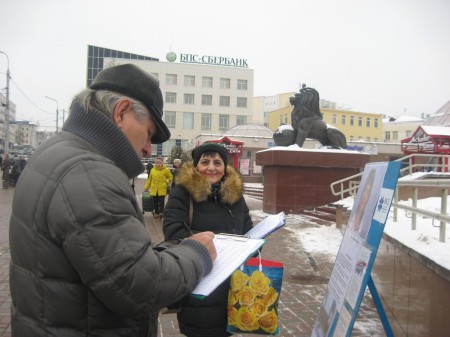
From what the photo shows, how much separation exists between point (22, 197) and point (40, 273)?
258 millimetres

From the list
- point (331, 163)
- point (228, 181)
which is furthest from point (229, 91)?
point (228, 181)

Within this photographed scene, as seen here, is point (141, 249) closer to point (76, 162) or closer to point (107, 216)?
point (107, 216)

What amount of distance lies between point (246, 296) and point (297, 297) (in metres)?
3.11

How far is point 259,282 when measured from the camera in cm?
195

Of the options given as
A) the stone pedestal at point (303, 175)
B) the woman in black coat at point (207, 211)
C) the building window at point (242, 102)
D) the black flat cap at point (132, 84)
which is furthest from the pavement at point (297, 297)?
the building window at point (242, 102)

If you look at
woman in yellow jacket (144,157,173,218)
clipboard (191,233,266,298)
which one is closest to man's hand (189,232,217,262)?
clipboard (191,233,266,298)

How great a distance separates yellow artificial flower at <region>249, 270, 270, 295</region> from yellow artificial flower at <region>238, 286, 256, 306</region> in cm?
2

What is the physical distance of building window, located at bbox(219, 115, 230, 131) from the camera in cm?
5859

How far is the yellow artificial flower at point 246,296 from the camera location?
196 cm

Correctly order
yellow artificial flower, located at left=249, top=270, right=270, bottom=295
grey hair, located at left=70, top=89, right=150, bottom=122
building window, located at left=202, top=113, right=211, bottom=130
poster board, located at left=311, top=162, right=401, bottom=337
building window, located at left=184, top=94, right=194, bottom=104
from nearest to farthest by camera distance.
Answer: grey hair, located at left=70, top=89, right=150, bottom=122
poster board, located at left=311, top=162, right=401, bottom=337
yellow artificial flower, located at left=249, top=270, right=270, bottom=295
building window, located at left=184, top=94, right=194, bottom=104
building window, located at left=202, top=113, right=211, bottom=130

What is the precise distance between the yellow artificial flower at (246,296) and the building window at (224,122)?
→ 2239 inches

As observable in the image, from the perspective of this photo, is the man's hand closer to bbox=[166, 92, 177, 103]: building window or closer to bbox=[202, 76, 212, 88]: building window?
bbox=[166, 92, 177, 103]: building window

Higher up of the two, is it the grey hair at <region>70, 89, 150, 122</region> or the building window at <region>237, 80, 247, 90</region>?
the building window at <region>237, 80, 247, 90</region>

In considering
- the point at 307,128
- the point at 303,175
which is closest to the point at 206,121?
the point at 307,128
